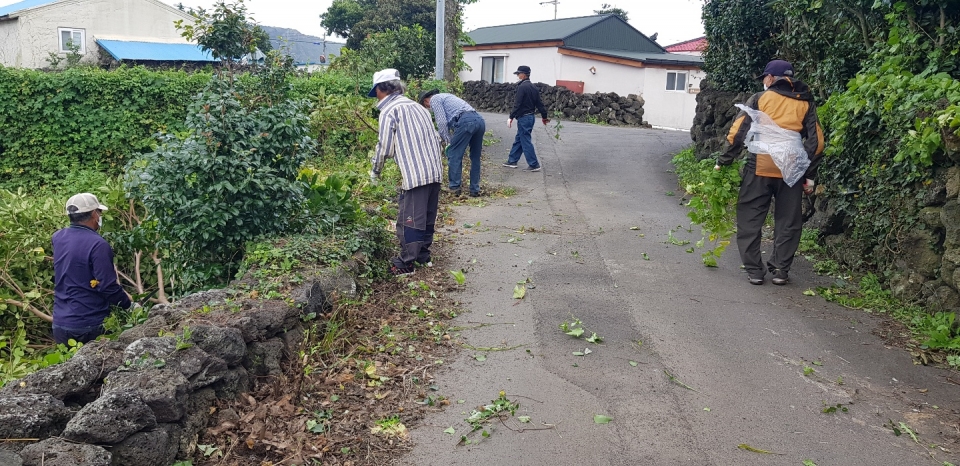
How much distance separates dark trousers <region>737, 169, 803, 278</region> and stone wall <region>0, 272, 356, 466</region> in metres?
4.38

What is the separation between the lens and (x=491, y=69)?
37.8 m

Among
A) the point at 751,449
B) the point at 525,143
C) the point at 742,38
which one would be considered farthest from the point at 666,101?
the point at 751,449

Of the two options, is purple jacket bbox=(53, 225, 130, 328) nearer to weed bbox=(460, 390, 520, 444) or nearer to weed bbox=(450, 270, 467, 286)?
weed bbox=(450, 270, 467, 286)

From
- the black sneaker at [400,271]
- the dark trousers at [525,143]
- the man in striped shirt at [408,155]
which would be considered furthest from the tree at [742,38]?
the black sneaker at [400,271]

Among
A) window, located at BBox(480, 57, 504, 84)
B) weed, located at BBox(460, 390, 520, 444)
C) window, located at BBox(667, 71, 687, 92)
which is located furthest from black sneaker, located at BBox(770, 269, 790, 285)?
window, located at BBox(480, 57, 504, 84)

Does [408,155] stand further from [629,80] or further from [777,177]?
[629,80]

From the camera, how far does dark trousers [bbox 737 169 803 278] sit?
7266mm

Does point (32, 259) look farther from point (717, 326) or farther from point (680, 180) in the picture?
point (680, 180)

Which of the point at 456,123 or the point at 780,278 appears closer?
the point at 780,278

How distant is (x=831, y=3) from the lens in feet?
28.2

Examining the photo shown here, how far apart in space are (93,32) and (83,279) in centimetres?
3417

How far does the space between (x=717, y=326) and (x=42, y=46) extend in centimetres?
3575

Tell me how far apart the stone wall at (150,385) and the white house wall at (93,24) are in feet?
105

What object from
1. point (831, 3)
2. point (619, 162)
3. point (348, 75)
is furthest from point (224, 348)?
point (348, 75)
